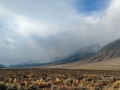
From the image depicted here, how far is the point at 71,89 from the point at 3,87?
244 inches

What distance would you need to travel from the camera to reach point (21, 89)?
21.3m

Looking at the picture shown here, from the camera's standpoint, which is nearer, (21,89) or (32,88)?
(21,89)

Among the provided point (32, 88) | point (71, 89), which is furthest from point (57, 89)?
point (32, 88)

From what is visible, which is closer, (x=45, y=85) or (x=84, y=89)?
(x=84, y=89)

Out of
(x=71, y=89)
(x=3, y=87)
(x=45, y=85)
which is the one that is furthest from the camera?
(x=45, y=85)

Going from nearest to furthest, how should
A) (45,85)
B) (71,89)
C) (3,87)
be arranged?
(3,87) → (71,89) → (45,85)

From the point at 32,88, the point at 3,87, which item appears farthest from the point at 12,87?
the point at 32,88

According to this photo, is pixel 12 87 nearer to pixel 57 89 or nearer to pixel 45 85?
pixel 57 89

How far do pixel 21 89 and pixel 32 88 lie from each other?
7.34ft

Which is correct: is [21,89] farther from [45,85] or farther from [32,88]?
[45,85]

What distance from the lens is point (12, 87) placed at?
Answer: 2102 centimetres

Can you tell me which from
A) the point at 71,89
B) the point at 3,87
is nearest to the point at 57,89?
the point at 71,89

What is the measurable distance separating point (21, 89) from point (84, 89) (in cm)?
566

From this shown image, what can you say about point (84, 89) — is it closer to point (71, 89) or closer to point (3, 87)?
point (71, 89)
